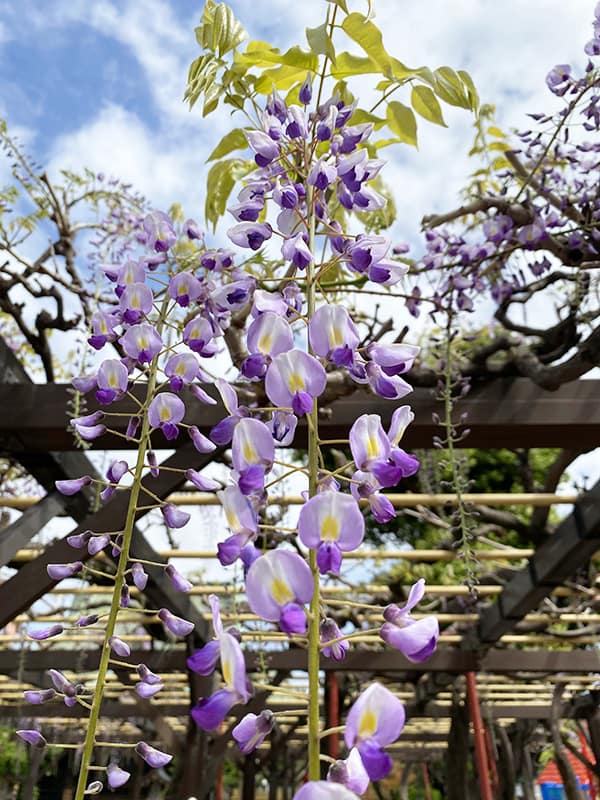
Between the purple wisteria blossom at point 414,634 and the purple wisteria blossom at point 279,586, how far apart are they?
0.35 feet

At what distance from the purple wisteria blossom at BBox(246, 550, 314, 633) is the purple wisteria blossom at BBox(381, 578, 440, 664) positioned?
105 millimetres

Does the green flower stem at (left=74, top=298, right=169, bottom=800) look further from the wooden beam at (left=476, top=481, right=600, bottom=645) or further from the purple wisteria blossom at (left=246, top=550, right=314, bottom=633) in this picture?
the wooden beam at (left=476, top=481, right=600, bottom=645)

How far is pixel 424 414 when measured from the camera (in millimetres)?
2283

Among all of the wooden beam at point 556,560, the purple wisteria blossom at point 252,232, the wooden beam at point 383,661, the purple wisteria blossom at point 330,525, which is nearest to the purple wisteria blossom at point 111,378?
the purple wisteria blossom at point 252,232

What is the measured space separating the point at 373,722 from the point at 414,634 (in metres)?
0.09

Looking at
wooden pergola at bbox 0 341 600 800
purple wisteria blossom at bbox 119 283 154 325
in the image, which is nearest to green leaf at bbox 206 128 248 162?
purple wisteria blossom at bbox 119 283 154 325

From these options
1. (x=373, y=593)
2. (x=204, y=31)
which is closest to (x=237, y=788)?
(x=373, y=593)

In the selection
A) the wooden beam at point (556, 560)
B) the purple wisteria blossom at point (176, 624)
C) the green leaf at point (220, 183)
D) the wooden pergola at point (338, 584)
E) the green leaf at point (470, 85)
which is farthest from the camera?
the wooden beam at point (556, 560)

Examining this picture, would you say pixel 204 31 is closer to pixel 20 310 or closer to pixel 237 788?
pixel 20 310

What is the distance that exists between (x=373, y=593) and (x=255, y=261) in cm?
330

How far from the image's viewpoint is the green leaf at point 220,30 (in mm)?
1344

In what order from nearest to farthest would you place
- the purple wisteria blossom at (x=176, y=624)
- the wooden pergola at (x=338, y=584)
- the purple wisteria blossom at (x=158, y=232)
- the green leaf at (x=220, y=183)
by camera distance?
the purple wisteria blossom at (x=176, y=624) < the purple wisteria blossom at (x=158, y=232) < the green leaf at (x=220, y=183) < the wooden pergola at (x=338, y=584)

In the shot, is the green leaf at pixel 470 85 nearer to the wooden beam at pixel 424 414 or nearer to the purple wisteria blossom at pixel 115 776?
the wooden beam at pixel 424 414

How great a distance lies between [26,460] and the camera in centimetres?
248
